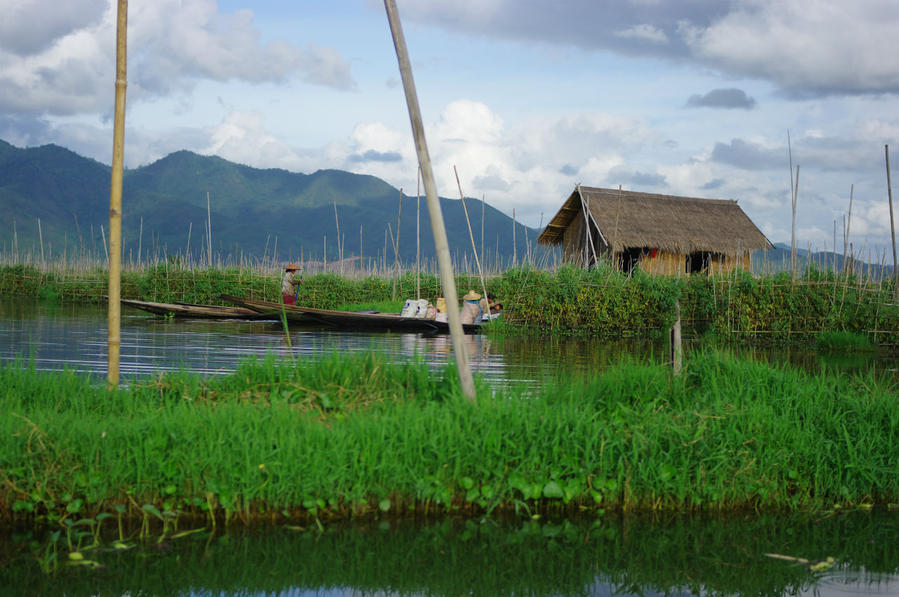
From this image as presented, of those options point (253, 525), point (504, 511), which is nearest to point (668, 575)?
point (504, 511)

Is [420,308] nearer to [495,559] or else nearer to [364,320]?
[364,320]

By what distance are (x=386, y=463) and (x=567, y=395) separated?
61.1 inches

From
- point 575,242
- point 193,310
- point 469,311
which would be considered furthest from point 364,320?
point 575,242

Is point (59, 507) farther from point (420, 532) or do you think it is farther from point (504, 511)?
point (504, 511)

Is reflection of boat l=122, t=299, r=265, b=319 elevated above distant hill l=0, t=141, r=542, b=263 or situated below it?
below

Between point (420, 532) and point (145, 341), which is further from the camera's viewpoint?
point (145, 341)

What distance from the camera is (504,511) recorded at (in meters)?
4.14

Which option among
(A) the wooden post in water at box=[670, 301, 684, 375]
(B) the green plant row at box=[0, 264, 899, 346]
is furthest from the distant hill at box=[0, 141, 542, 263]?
(A) the wooden post in water at box=[670, 301, 684, 375]

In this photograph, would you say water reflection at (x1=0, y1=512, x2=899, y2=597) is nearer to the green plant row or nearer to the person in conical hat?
the person in conical hat

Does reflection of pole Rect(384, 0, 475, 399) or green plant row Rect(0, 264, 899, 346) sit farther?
green plant row Rect(0, 264, 899, 346)

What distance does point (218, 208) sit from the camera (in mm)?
112688

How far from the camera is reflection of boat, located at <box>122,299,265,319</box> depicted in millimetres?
15680

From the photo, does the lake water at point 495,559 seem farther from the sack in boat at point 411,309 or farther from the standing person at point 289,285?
the standing person at point 289,285

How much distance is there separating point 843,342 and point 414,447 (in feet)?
38.2
